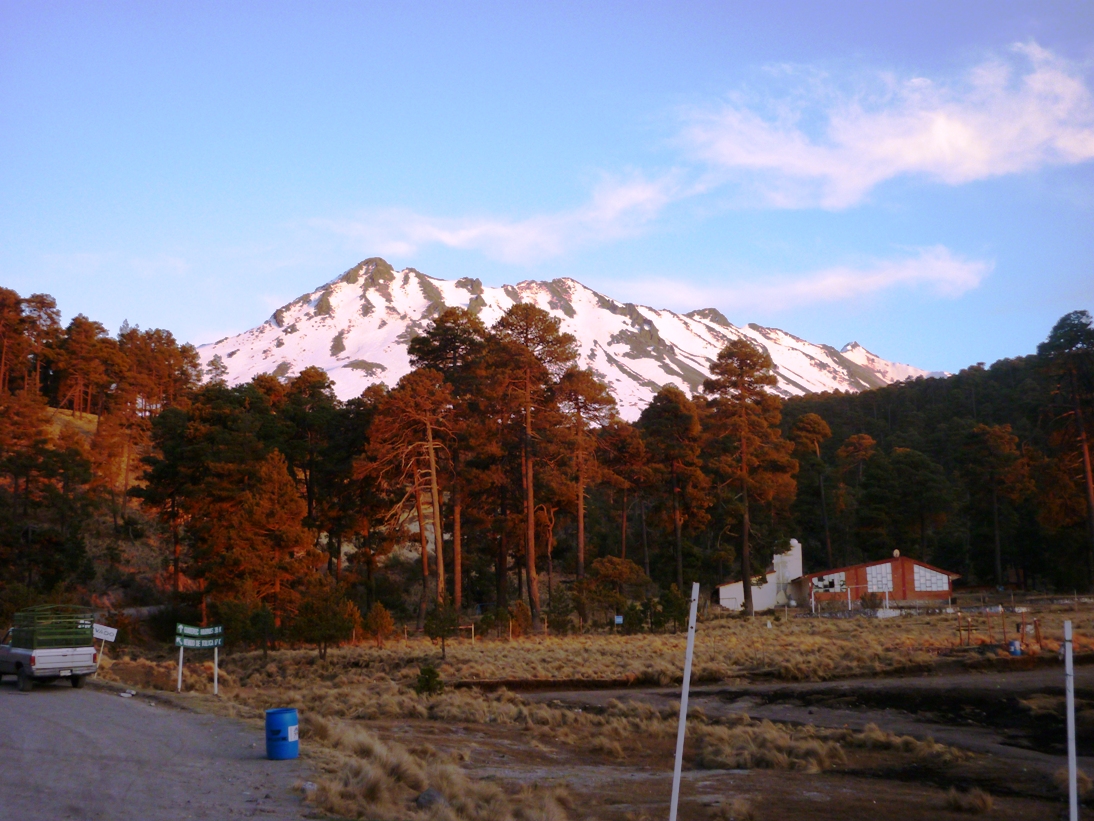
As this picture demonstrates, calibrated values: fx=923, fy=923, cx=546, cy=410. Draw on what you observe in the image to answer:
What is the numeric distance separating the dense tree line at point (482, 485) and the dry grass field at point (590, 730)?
4.55m

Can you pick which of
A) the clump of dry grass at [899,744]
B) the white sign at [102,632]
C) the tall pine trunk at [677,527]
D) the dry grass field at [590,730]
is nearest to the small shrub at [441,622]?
the dry grass field at [590,730]

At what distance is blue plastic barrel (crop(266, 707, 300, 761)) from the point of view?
11.6 meters

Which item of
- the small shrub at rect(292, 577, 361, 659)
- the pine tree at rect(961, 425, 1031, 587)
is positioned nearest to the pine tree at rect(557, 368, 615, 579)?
the small shrub at rect(292, 577, 361, 659)

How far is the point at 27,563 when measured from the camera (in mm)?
44156

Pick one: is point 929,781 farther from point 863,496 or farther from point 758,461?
point 863,496

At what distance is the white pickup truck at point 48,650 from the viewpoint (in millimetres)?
18062

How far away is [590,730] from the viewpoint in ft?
59.1

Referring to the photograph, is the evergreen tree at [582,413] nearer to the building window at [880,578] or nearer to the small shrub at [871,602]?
the small shrub at [871,602]

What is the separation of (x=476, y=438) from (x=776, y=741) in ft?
80.3

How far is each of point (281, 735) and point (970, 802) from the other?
8481mm

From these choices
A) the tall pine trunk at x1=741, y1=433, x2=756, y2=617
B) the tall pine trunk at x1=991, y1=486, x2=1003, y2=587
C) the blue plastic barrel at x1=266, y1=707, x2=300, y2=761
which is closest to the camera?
the blue plastic barrel at x1=266, y1=707, x2=300, y2=761

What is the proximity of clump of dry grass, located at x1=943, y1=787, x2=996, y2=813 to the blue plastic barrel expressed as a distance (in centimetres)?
814

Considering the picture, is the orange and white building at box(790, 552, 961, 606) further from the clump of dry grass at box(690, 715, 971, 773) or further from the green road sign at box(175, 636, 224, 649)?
the green road sign at box(175, 636, 224, 649)

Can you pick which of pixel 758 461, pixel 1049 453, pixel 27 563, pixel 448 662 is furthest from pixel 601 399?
pixel 1049 453
